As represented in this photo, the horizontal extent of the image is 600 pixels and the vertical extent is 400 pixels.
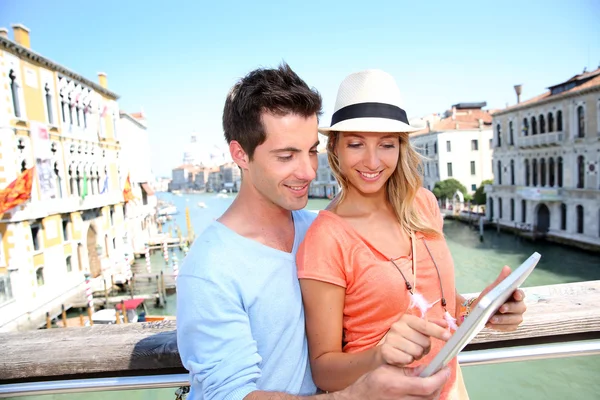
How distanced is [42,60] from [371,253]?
42.2ft

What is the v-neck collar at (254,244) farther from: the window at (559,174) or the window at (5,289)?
the window at (559,174)

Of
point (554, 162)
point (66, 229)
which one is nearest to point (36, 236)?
point (66, 229)

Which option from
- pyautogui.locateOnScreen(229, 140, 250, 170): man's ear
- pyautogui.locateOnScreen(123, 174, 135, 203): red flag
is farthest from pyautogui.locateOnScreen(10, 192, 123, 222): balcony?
pyautogui.locateOnScreen(229, 140, 250, 170): man's ear

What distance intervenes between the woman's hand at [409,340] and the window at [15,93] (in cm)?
1203

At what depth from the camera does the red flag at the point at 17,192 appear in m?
9.45

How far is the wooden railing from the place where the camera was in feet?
3.63

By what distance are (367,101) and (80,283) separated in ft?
45.4

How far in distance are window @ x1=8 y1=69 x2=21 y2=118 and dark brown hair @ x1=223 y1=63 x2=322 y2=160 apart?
37.7 ft

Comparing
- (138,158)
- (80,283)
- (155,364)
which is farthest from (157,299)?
(155,364)

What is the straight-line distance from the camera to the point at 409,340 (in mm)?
672

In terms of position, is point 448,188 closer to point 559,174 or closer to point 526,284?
point 559,174

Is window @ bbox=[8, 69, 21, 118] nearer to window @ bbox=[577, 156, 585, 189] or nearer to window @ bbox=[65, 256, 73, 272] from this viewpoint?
window @ bbox=[65, 256, 73, 272]

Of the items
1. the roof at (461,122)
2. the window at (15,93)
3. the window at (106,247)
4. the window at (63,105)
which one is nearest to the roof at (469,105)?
the roof at (461,122)

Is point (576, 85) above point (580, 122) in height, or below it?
above
